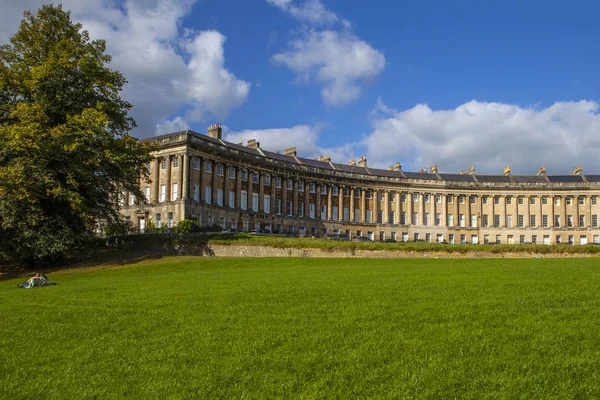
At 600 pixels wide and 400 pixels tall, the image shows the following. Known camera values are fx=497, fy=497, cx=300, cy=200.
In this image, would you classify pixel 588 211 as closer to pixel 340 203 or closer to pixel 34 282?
pixel 340 203

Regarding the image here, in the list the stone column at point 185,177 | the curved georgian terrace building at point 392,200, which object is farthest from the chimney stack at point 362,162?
the stone column at point 185,177

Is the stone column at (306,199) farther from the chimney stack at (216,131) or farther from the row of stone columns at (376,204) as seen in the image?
the chimney stack at (216,131)

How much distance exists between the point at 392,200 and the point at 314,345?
76.2 meters

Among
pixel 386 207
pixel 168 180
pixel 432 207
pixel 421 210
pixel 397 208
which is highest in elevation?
pixel 168 180

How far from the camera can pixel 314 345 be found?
30.6ft

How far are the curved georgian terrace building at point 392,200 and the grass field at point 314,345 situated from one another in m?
48.3

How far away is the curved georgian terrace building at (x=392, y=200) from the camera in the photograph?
65.6 meters

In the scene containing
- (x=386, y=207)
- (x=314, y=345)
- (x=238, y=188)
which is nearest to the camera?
(x=314, y=345)

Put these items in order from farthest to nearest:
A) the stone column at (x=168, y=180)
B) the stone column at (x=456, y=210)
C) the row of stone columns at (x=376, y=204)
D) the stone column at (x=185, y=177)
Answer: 1. the stone column at (x=456, y=210)
2. the row of stone columns at (x=376, y=204)
3. the stone column at (x=168, y=180)
4. the stone column at (x=185, y=177)

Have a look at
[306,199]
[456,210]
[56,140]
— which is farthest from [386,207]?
[56,140]

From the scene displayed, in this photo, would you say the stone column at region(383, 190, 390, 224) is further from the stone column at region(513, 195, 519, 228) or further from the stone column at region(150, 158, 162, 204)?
the stone column at region(150, 158, 162, 204)

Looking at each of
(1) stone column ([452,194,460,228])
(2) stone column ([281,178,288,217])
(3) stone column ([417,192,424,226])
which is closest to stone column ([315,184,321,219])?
(2) stone column ([281,178,288,217])

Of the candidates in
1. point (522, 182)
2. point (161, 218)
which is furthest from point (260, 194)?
point (522, 182)

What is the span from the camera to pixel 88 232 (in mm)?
35594
